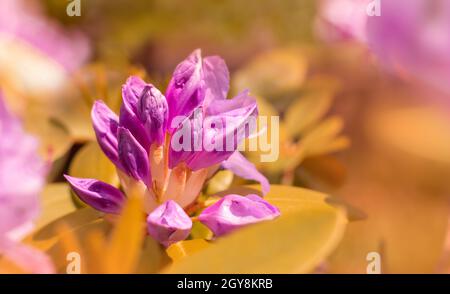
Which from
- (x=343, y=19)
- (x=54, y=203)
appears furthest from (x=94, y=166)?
(x=343, y=19)

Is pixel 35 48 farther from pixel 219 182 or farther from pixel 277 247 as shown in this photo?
pixel 277 247

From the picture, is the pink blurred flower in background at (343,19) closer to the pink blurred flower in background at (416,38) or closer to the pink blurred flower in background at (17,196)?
the pink blurred flower in background at (416,38)

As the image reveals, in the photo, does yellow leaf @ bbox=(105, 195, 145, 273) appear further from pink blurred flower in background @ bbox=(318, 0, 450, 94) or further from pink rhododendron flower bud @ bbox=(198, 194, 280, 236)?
pink blurred flower in background @ bbox=(318, 0, 450, 94)

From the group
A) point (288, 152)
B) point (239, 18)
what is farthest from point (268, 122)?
point (239, 18)

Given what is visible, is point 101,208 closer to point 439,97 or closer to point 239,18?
point 439,97

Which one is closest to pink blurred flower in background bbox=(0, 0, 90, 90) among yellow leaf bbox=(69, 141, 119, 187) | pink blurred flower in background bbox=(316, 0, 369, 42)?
yellow leaf bbox=(69, 141, 119, 187)

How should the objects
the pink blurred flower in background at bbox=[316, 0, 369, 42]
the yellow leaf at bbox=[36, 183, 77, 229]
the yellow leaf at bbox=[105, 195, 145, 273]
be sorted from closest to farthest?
the yellow leaf at bbox=[105, 195, 145, 273]
the yellow leaf at bbox=[36, 183, 77, 229]
the pink blurred flower in background at bbox=[316, 0, 369, 42]
